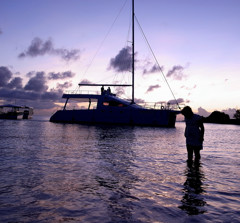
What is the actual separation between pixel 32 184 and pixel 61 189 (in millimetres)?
608

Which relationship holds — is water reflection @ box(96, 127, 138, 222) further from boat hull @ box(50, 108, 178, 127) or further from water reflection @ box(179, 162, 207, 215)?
boat hull @ box(50, 108, 178, 127)

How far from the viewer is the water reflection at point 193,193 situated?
306 cm

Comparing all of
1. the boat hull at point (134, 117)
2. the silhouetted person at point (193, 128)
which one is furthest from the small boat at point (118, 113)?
the silhouetted person at point (193, 128)

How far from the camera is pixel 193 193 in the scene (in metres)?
3.79

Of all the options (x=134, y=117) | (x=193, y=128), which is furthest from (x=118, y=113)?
(x=193, y=128)

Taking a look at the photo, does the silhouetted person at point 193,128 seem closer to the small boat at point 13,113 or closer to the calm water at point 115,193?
the calm water at point 115,193

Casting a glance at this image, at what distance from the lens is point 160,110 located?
32.4m

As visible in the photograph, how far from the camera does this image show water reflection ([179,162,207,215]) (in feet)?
10.0

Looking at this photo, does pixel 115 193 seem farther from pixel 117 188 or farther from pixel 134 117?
pixel 134 117

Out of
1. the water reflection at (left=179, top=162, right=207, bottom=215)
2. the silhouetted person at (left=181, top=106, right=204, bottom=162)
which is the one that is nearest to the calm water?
the water reflection at (left=179, top=162, right=207, bottom=215)

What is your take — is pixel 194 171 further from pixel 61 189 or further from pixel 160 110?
pixel 160 110

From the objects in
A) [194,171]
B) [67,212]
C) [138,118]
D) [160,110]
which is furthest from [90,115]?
[67,212]

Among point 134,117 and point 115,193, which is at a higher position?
point 134,117

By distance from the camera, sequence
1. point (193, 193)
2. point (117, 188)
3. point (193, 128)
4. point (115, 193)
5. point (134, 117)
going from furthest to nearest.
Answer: point (134, 117) < point (193, 128) < point (117, 188) < point (193, 193) < point (115, 193)
